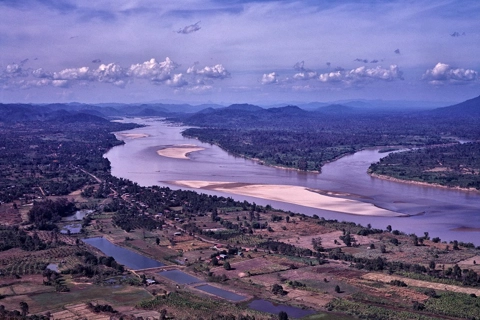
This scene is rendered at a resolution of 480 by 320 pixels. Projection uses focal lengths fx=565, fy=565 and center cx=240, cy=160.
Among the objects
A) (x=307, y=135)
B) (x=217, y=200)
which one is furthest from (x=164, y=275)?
(x=307, y=135)

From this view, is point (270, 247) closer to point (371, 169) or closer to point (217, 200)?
point (217, 200)

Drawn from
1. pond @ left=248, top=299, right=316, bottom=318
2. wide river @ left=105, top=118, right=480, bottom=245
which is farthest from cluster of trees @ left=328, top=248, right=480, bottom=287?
wide river @ left=105, top=118, right=480, bottom=245

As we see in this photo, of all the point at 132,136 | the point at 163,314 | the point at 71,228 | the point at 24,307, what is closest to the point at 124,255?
the point at 71,228

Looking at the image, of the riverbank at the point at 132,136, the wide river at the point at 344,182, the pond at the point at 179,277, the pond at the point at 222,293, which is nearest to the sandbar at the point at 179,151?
the wide river at the point at 344,182

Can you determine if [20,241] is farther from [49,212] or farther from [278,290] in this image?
[278,290]

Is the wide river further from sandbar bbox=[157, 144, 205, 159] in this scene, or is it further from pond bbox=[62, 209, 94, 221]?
pond bbox=[62, 209, 94, 221]

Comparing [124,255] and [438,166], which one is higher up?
[438,166]
